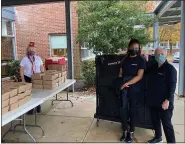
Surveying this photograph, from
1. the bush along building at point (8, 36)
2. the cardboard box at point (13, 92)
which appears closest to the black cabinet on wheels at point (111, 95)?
the cardboard box at point (13, 92)

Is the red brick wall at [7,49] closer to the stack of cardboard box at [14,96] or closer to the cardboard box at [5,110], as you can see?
the stack of cardboard box at [14,96]

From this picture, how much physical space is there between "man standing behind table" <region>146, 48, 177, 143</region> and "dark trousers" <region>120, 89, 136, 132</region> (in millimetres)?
285

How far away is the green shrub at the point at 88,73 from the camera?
852 cm

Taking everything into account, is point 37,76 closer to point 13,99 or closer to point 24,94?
point 24,94

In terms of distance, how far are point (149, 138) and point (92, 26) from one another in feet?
15.4

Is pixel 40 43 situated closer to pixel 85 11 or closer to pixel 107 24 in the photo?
pixel 85 11

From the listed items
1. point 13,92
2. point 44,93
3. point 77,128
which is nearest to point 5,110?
point 13,92

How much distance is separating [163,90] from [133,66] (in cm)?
62

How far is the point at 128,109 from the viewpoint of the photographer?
379 cm

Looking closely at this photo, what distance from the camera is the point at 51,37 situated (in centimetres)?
1117

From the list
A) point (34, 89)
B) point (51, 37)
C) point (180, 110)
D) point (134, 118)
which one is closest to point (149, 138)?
point (134, 118)

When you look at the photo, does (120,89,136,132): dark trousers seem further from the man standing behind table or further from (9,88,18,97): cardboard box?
(9,88,18,97): cardboard box

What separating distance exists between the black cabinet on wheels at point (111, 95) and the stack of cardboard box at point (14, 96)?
133 centimetres

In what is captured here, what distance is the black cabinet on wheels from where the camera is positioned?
156 inches
